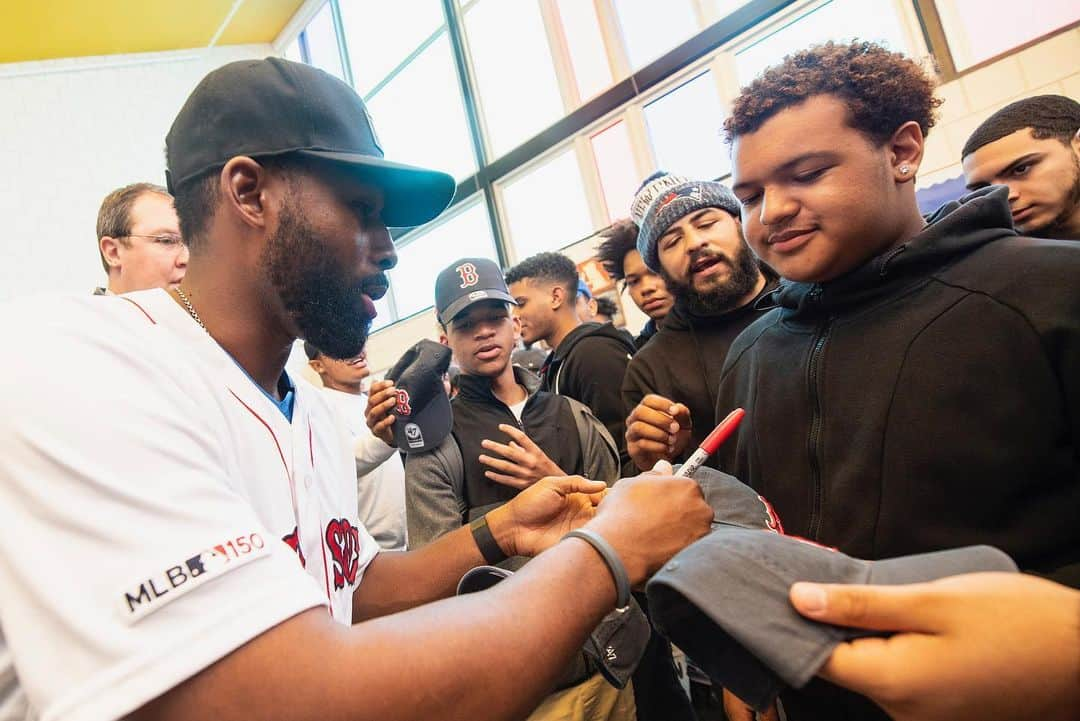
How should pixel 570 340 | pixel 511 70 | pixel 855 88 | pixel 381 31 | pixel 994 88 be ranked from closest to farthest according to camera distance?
1. pixel 855 88
2. pixel 570 340
3. pixel 994 88
4. pixel 511 70
5. pixel 381 31

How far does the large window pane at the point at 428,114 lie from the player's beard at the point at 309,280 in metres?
7.79

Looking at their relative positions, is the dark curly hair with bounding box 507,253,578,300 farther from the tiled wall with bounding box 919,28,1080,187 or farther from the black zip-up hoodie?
the tiled wall with bounding box 919,28,1080,187

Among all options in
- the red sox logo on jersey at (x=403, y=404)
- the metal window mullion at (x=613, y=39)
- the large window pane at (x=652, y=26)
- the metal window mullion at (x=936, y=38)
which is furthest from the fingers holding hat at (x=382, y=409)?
the metal window mullion at (x=613, y=39)

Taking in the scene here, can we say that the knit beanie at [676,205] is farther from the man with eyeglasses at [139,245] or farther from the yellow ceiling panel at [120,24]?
the yellow ceiling panel at [120,24]

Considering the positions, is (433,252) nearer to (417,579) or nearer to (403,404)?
(403,404)

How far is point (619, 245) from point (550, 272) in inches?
18.9

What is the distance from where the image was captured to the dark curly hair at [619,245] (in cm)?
323

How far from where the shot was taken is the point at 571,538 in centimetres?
94

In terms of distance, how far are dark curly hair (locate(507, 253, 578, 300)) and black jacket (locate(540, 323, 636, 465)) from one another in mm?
527

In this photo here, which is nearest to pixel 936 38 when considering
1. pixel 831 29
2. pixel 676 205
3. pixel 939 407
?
pixel 831 29

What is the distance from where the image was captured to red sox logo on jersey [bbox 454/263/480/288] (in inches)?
107

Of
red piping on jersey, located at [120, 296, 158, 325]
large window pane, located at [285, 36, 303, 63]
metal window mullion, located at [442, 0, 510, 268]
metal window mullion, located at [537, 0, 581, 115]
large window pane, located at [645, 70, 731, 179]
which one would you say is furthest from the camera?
large window pane, located at [285, 36, 303, 63]

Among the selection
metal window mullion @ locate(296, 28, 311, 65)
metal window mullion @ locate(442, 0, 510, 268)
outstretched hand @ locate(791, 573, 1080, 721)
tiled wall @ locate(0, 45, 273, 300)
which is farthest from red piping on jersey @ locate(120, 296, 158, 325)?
metal window mullion @ locate(296, 28, 311, 65)

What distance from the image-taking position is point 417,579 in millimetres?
1419
